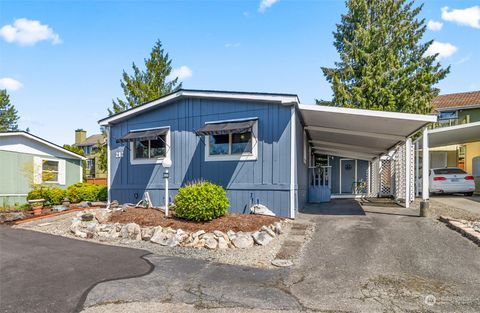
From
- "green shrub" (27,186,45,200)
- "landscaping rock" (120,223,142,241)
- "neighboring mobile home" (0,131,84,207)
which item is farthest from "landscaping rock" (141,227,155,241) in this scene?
"neighboring mobile home" (0,131,84,207)

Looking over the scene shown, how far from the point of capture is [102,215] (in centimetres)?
920

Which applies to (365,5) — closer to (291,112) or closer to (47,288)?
(291,112)

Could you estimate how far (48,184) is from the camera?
15734mm

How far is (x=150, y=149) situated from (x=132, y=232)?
4.04 m

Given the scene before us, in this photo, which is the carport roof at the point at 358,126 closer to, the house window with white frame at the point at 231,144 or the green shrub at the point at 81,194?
the house window with white frame at the point at 231,144

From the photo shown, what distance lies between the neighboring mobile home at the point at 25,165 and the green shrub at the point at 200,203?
10.1 m

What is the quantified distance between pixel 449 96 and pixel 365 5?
1047cm

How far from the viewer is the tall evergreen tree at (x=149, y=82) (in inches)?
833

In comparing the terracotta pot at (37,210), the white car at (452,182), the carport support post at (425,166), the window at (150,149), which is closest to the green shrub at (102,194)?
the terracotta pot at (37,210)

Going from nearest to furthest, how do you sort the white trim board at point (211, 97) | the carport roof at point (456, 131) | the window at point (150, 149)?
the white trim board at point (211, 97) < the window at point (150, 149) < the carport roof at point (456, 131)

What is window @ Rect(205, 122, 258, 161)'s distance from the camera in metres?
8.98

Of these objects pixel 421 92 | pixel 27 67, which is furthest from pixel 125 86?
pixel 421 92

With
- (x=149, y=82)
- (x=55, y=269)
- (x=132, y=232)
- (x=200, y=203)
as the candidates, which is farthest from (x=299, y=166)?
(x=149, y=82)

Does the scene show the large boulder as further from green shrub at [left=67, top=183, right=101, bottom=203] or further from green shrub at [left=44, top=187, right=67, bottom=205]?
green shrub at [left=44, top=187, right=67, bottom=205]
